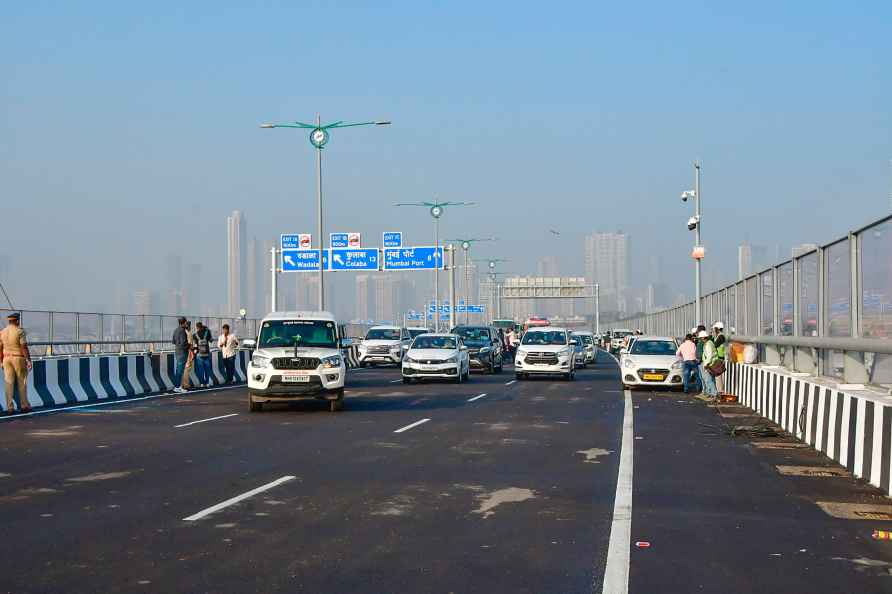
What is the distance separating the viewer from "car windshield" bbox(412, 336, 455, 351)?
32.1 m

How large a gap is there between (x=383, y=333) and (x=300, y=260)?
43.4 ft

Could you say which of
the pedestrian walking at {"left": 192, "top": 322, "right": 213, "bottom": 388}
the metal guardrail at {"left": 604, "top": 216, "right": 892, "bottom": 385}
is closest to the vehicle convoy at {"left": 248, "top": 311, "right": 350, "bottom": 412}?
the pedestrian walking at {"left": 192, "top": 322, "right": 213, "bottom": 388}

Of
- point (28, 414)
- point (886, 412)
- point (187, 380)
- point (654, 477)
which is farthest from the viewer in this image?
point (187, 380)

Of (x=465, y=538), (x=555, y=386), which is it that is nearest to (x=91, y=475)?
(x=465, y=538)

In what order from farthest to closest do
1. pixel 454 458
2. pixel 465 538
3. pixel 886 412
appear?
pixel 454 458 → pixel 886 412 → pixel 465 538

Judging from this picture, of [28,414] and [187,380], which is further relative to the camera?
[187,380]

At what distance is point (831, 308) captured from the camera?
50.0ft

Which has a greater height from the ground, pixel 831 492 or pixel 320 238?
pixel 320 238

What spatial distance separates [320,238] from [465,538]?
3601 cm

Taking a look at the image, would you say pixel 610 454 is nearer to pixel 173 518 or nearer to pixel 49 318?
pixel 173 518

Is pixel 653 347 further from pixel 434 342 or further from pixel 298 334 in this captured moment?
pixel 298 334

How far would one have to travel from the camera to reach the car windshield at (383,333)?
46.9m

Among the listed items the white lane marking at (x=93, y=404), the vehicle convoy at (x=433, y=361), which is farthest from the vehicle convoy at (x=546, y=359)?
the white lane marking at (x=93, y=404)

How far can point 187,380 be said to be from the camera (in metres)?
28.3
